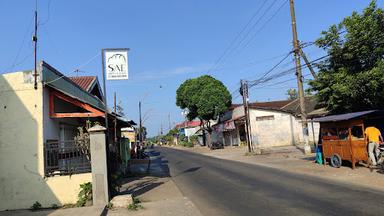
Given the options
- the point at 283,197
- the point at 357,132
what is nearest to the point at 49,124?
the point at 283,197

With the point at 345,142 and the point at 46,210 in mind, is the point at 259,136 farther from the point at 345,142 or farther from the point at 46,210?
the point at 46,210

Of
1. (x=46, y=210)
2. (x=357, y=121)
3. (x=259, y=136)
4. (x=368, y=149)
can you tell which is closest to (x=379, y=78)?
(x=357, y=121)

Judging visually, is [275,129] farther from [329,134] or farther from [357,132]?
[357,132]

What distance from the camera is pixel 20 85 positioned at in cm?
1280

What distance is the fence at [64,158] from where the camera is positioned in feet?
41.9

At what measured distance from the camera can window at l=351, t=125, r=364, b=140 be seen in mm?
18239

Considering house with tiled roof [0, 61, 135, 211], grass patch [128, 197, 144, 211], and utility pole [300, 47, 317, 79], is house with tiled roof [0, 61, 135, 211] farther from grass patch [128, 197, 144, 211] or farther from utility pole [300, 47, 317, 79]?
utility pole [300, 47, 317, 79]

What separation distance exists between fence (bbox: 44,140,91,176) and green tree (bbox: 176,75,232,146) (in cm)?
4411

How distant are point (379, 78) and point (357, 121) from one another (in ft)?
6.89

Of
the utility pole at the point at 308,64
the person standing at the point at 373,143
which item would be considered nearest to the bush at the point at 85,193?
the person standing at the point at 373,143

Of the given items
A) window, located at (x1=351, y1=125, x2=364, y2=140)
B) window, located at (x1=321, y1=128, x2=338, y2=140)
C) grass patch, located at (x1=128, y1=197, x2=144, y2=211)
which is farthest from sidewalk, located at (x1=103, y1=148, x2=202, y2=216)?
window, located at (x1=351, y1=125, x2=364, y2=140)

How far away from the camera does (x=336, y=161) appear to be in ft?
63.1

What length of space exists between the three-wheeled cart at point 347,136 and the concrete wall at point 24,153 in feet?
37.3

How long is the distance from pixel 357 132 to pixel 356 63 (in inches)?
137
